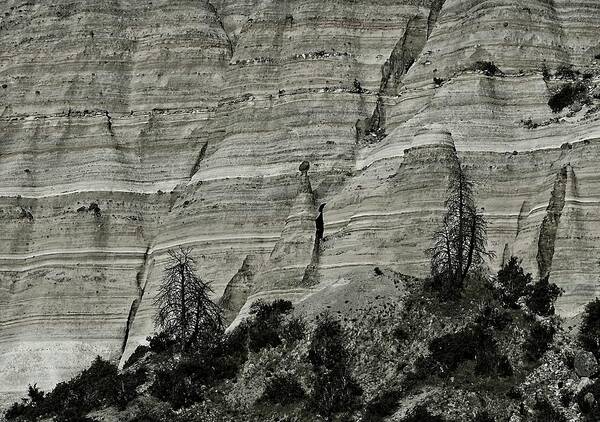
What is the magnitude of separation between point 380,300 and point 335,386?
527cm

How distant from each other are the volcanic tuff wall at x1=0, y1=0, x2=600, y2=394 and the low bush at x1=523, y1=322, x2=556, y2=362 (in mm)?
2325

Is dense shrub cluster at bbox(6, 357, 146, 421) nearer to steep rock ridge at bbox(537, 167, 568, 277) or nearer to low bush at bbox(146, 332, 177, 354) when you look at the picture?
low bush at bbox(146, 332, 177, 354)

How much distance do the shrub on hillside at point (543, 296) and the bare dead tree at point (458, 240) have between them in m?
2.70

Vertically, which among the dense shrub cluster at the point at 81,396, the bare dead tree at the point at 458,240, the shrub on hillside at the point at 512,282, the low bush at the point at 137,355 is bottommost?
the dense shrub cluster at the point at 81,396

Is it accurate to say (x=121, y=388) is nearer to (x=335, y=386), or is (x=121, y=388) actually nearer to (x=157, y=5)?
(x=335, y=386)

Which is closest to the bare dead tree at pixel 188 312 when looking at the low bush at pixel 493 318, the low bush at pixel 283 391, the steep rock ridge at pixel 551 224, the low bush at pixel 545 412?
the low bush at pixel 283 391

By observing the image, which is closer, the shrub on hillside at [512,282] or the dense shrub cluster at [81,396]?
the dense shrub cluster at [81,396]

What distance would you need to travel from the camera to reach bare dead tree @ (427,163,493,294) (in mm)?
52625

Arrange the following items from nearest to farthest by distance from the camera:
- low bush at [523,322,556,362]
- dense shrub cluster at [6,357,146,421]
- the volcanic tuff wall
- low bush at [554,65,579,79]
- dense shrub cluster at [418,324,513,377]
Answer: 1. dense shrub cluster at [418,324,513,377]
2. low bush at [523,322,556,362]
3. dense shrub cluster at [6,357,146,421]
4. the volcanic tuff wall
5. low bush at [554,65,579,79]

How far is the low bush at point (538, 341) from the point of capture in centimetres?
4844

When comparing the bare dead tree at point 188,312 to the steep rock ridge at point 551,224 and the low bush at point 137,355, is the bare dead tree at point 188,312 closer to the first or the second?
the low bush at point 137,355

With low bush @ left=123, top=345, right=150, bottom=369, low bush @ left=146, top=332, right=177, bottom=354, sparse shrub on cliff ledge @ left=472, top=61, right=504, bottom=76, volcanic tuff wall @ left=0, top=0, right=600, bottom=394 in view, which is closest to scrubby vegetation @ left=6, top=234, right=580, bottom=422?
low bush @ left=146, top=332, right=177, bottom=354

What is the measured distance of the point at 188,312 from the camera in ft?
181

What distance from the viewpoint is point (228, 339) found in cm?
5319
